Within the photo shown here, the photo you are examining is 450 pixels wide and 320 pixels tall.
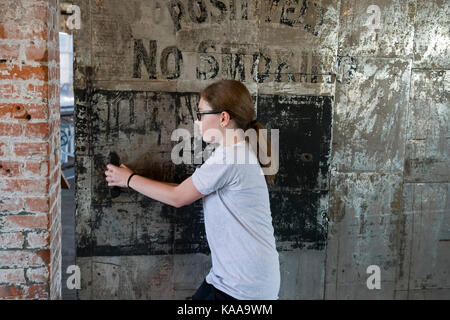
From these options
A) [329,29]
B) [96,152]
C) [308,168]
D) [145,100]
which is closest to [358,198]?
[308,168]

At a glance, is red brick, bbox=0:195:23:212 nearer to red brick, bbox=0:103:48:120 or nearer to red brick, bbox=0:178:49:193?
red brick, bbox=0:178:49:193

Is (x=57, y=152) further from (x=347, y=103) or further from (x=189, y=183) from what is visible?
(x=347, y=103)

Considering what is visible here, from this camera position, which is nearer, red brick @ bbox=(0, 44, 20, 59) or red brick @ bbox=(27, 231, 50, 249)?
red brick @ bbox=(0, 44, 20, 59)

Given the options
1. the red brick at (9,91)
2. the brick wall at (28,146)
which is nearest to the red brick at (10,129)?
the brick wall at (28,146)

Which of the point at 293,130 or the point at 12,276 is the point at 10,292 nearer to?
the point at 12,276

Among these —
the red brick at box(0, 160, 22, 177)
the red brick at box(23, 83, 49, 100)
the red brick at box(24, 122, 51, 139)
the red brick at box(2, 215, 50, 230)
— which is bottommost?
the red brick at box(2, 215, 50, 230)

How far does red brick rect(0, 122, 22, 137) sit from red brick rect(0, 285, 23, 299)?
946mm

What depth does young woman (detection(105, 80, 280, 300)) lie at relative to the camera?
2293mm

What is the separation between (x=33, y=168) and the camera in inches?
104

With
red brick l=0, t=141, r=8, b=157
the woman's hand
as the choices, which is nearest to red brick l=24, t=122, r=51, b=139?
red brick l=0, t=141, r=8, b=157

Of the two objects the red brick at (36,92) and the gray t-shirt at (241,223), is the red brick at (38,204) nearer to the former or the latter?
the red brick at (36,92)

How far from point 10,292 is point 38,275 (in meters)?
0.19

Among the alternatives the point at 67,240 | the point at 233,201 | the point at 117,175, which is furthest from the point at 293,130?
the point at 67,240

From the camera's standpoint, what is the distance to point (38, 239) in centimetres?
270
